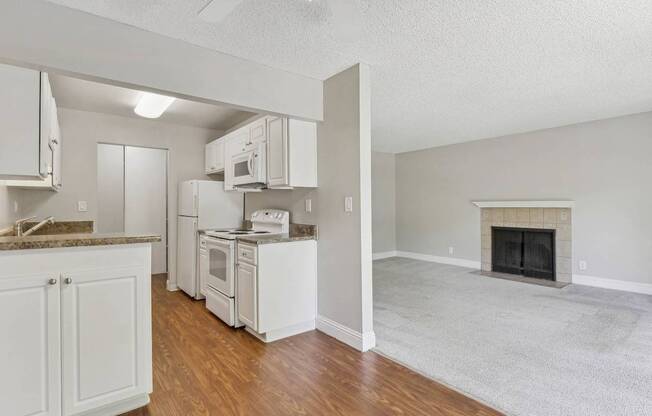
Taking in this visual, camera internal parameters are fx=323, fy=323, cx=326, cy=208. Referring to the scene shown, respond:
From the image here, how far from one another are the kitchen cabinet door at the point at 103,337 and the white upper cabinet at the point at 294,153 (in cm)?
155

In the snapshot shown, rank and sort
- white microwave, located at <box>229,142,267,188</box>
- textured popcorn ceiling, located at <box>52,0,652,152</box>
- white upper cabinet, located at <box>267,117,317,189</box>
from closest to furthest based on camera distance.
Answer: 1. textured popcorn ceiling, located at <box>52,0,652,152</box>
2. white upper cabinet, located at <box>267,117,317,189</box>
3. white microwave, located at <box>229,142,267,188</box>

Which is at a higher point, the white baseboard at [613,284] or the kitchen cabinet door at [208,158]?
the kitchen cabinet door at [208,158]

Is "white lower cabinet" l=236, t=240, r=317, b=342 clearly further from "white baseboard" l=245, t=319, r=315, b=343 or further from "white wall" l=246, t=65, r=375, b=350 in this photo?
"white wall" l=246, t=65, r=375, b=350

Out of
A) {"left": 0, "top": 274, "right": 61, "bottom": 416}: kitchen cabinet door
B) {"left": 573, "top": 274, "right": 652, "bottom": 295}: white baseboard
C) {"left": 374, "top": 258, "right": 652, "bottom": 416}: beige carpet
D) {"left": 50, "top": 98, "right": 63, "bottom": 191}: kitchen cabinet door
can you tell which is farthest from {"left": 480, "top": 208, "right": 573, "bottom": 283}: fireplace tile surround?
{"left": 50, "top": 98, "right": 63, "bottom": 191}: kitchen cabinet door

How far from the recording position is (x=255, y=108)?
104 inches

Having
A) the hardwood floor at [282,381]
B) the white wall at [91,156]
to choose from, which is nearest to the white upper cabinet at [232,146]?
the white wall at [91,156]

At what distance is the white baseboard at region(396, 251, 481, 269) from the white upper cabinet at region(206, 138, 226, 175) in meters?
4.39

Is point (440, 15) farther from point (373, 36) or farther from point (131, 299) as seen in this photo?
point (131, 299)

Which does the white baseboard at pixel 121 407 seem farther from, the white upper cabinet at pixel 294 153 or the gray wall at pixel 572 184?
the gray wall at pixel 572 184

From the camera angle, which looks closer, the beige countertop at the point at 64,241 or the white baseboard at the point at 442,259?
the beige countertop at the point at 64,241

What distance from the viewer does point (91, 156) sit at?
4.02m

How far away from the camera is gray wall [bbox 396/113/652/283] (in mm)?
4219

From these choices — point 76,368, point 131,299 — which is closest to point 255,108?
point 131,299

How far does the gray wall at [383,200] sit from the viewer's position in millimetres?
6852
